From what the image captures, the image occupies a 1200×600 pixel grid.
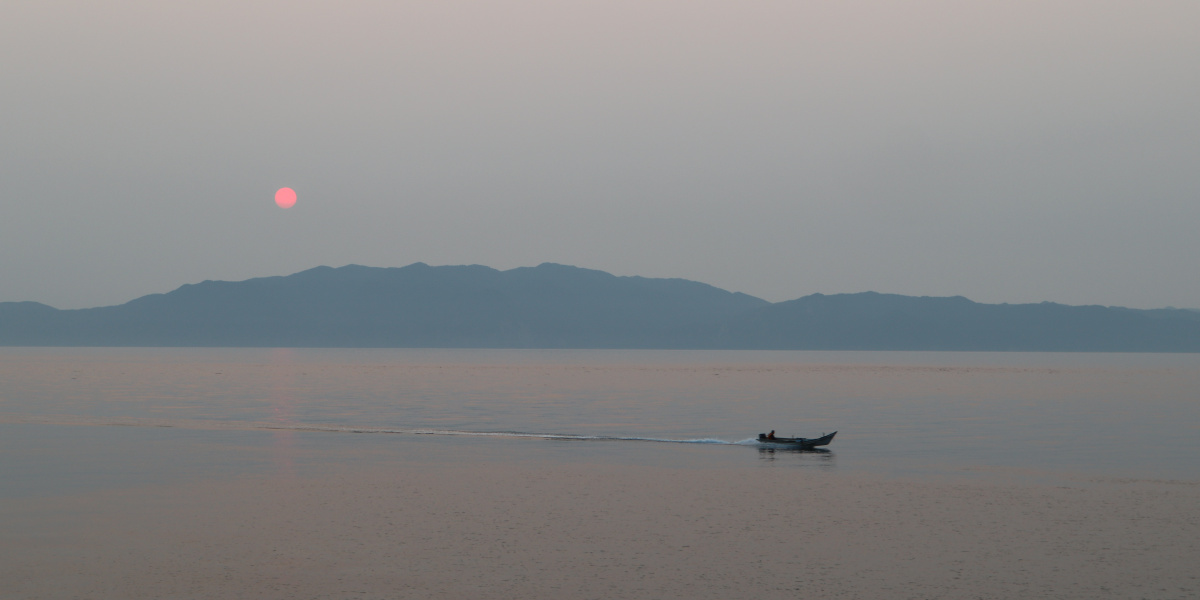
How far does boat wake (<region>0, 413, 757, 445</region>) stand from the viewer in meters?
75.9

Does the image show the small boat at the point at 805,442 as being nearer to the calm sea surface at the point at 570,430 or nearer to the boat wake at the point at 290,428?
the calm sea surface at the point at 570,430

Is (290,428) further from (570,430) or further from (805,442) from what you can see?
(805,442)

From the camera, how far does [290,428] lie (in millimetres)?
84250

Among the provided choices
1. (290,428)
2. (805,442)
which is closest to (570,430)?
(805,442)

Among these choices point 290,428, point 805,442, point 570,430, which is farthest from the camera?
point 290,428

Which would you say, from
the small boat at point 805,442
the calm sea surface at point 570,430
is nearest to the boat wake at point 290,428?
the calm sea surface at point 570,430

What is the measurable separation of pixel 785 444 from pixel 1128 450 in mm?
23683

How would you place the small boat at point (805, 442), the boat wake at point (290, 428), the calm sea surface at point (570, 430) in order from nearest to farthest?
1. the calm sea surface at point (570, 430)
2. the small boat at point (805, 442)
3. the boat wake at point (290, 428)

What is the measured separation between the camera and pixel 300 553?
36.0 metres

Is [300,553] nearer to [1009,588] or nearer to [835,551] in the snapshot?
[835,551]

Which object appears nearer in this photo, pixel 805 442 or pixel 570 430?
pixel 805 442

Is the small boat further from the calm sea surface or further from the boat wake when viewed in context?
the boat wake

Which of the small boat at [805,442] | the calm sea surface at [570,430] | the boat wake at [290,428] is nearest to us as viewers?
the calm sea surface at [570,430]

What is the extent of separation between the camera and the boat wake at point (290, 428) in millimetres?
75938
